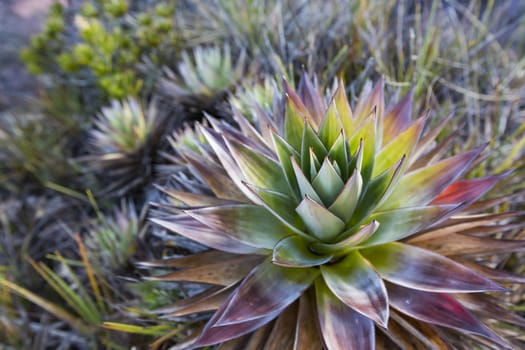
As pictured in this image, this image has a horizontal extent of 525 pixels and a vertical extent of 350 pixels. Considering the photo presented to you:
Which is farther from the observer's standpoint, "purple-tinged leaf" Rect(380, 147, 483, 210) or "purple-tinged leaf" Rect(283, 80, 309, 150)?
"purple-tinged leaf" Rect(283, 80, 309, 150)

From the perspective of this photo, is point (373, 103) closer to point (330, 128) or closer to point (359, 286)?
point (330, 128)

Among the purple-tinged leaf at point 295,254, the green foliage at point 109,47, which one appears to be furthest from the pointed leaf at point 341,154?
the green foliage at point 109,47

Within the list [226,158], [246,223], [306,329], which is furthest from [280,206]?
[306,329]

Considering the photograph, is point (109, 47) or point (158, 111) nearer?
point (158, 111)

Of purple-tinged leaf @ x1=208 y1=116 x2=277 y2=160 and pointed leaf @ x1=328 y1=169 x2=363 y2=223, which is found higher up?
purple-tinged leaf @ x1=208 y1=116 x2=277 y2=160

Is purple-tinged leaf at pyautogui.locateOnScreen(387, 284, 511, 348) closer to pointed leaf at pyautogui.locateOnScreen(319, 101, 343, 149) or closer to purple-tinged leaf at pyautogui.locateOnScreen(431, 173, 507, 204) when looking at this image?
purple-tinged leaf at pyautogui.locateOnScreen(431, 173, 507, 204)

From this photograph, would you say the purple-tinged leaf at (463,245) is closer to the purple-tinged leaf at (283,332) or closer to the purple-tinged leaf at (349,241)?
the purple-tinged leaf at (349,241)

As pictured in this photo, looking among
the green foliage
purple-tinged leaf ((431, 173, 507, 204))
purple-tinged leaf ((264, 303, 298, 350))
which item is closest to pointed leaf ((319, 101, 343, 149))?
purple-tinged leaf ((431, 173, 507, 204))
